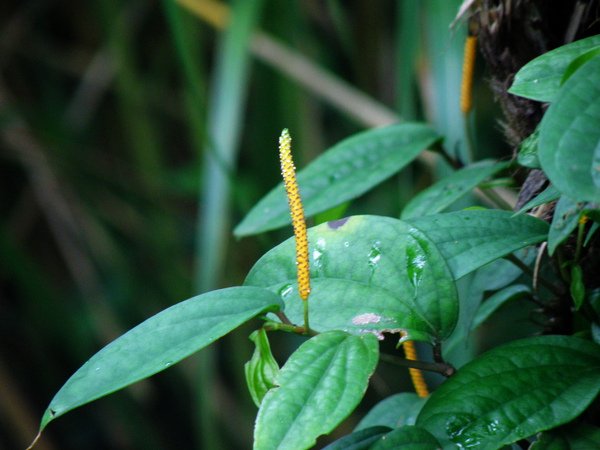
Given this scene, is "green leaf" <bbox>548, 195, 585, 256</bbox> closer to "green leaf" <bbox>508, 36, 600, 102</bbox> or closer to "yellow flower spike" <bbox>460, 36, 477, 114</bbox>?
"green leaf" <bbox>508, 36, 600, 102</bbox>

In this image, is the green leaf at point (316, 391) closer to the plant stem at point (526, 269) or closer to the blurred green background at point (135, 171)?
the plant stem at point (526, 269)

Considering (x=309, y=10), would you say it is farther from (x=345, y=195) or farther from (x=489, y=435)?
(x=489, y=435)

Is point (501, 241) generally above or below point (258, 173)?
above

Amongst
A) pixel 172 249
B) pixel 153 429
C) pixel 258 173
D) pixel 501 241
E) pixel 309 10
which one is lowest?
pixel 153 429

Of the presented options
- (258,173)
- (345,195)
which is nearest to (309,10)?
(258,173)

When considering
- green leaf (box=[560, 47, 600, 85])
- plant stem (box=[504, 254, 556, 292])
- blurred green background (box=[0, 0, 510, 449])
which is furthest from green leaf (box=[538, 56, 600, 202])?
blurred green background (box=[0, 0, 510, 449])

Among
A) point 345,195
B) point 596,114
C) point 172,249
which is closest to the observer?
point 596,114
